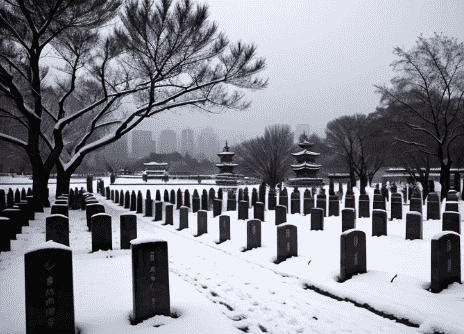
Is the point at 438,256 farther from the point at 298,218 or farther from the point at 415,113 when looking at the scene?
the point at 415,113

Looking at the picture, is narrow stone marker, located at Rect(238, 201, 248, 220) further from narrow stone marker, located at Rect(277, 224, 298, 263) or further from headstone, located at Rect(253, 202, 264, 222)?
narrow stone marker, located at Rect(277, 224, 298, 263)

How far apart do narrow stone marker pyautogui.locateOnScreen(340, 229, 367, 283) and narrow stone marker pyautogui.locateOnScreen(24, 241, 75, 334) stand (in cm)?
413

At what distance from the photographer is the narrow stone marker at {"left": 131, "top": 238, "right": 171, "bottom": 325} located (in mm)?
4285

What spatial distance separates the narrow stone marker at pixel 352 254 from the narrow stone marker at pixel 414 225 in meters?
2.86

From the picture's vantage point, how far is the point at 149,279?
14.3 feet

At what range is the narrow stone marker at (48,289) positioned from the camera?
142 inches

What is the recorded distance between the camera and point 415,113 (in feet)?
69.4

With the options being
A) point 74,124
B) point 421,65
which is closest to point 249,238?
point 421,65

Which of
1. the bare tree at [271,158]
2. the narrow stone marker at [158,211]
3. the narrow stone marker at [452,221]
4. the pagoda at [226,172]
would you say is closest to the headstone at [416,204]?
the narrow stone marker at [452,221]

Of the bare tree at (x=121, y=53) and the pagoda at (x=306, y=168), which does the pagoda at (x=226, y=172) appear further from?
the bare tree at (x=121, y=53)

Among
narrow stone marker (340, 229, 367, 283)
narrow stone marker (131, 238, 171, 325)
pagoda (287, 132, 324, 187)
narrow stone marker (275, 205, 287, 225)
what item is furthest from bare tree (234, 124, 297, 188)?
narrow stone marker (131, 238, 171, 325)

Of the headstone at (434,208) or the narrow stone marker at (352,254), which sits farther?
the headstone at (434,208)

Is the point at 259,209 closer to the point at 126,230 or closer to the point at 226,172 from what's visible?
the point at 126,230

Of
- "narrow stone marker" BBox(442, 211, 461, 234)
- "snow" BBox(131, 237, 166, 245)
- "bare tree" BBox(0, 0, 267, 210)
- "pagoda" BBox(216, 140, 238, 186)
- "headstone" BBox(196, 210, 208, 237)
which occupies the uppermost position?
"bare tree" BBox(0, 0, 267, 210)
